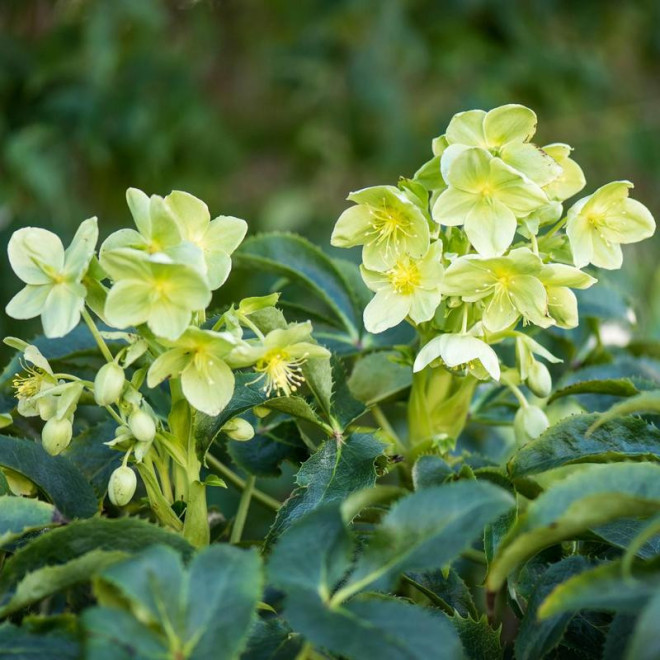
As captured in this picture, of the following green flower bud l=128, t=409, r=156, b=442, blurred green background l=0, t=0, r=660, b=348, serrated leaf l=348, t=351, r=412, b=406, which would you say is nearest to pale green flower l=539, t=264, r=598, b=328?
serrated leaf l=348, t=351, r=412, b=406

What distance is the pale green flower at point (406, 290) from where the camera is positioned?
1.68 feet

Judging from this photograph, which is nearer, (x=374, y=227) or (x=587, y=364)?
(x=374, y=227)

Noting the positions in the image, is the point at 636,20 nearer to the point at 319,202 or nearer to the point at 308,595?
the point at 319,202

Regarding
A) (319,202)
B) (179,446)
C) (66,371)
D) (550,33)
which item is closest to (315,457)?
(179,446)

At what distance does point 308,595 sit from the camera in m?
0.38

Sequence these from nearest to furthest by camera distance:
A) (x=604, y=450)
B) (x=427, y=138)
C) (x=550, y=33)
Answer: (x=604, y=450)
(x=427, y=138)
(x=550, y=33)

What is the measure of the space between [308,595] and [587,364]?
0.45m

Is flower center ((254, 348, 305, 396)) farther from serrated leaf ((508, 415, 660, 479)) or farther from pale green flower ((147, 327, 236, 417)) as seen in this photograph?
serrated leaf ((508, 415, 660, 479))

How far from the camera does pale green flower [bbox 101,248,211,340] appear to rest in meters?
0.43

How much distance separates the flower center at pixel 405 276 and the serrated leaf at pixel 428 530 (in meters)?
0.16

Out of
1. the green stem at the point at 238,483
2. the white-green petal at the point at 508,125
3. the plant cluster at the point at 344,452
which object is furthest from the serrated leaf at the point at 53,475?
the white-green petal at the point at 508,125

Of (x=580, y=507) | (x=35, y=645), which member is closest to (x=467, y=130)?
(x=580, y=507)

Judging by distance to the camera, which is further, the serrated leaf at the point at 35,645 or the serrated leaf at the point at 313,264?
the serrated leaf at the point at 313,264

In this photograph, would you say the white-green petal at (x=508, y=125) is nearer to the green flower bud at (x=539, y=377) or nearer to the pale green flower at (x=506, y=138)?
the pale green flower at (x=506, y=138)
